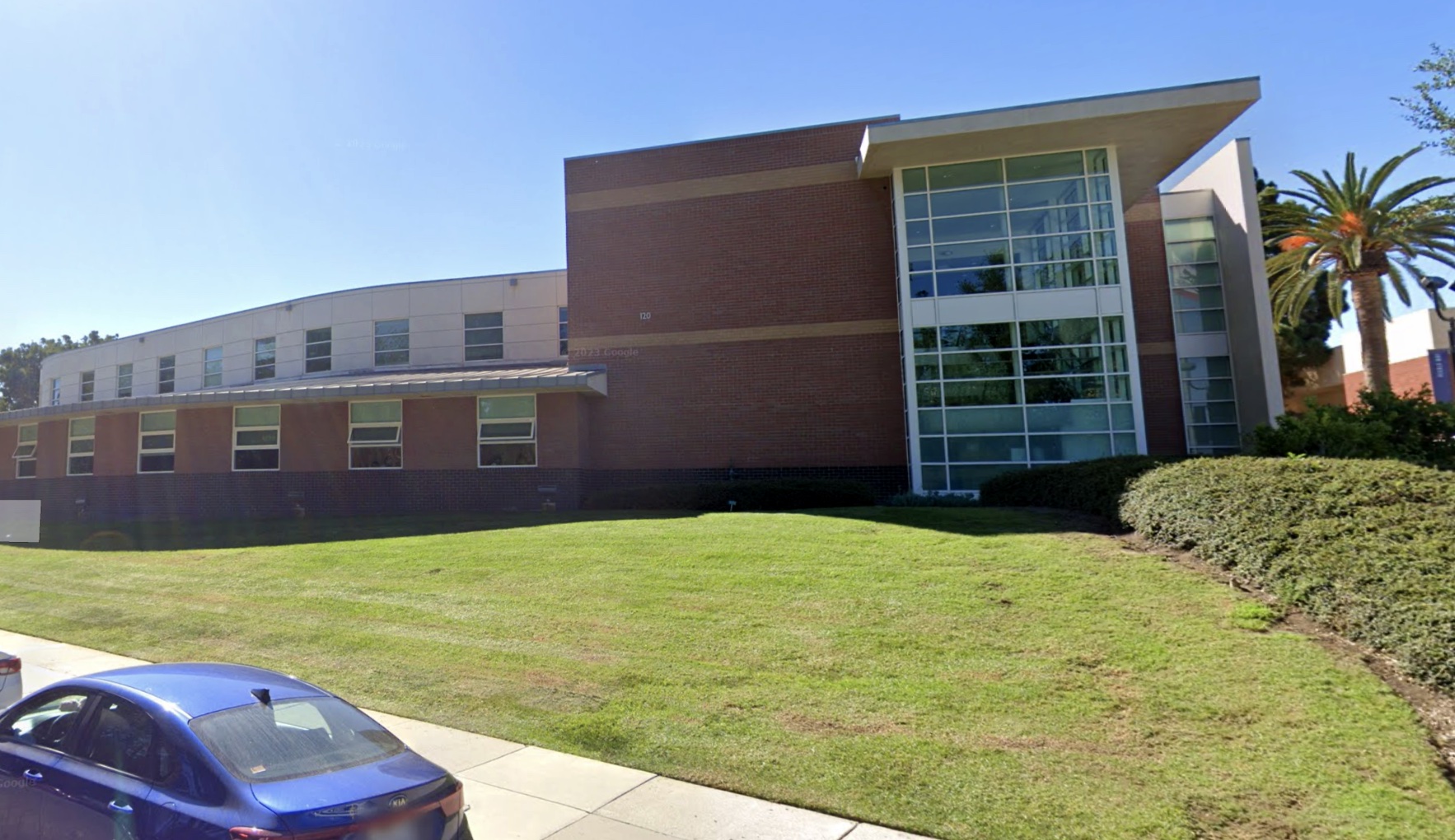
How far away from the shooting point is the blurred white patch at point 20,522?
65.5 ft

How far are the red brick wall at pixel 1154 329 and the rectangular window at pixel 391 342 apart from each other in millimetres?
23385

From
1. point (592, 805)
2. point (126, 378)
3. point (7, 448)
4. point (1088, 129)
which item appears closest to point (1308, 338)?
point (1088, 129)

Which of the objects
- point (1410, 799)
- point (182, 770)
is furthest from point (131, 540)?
point (1410, 799)

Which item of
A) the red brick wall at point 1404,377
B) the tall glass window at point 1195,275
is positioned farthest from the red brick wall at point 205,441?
the red brick wall at point 1404,377

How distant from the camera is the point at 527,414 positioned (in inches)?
805

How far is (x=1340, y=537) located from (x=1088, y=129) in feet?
42.8

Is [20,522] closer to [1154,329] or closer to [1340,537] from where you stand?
[1340,537]

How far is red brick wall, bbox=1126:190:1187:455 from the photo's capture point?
841 inches

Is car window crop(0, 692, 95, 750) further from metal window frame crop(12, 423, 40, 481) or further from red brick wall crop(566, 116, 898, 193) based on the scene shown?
metal window frame crop(12, 423, 40, 481)

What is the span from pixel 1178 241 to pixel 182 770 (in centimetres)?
2622

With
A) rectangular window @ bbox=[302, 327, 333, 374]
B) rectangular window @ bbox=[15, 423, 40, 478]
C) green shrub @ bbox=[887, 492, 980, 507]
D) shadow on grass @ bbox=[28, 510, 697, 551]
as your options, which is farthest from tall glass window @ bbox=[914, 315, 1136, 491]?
rectangular window @ bbox=[15, 423, 40, 478]

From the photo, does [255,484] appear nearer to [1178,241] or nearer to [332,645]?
[332,645]

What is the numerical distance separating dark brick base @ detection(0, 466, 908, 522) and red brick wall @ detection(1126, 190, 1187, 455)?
7.46m

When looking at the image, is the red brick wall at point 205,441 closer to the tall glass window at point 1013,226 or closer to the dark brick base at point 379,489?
the dark brick base at point 379,489
